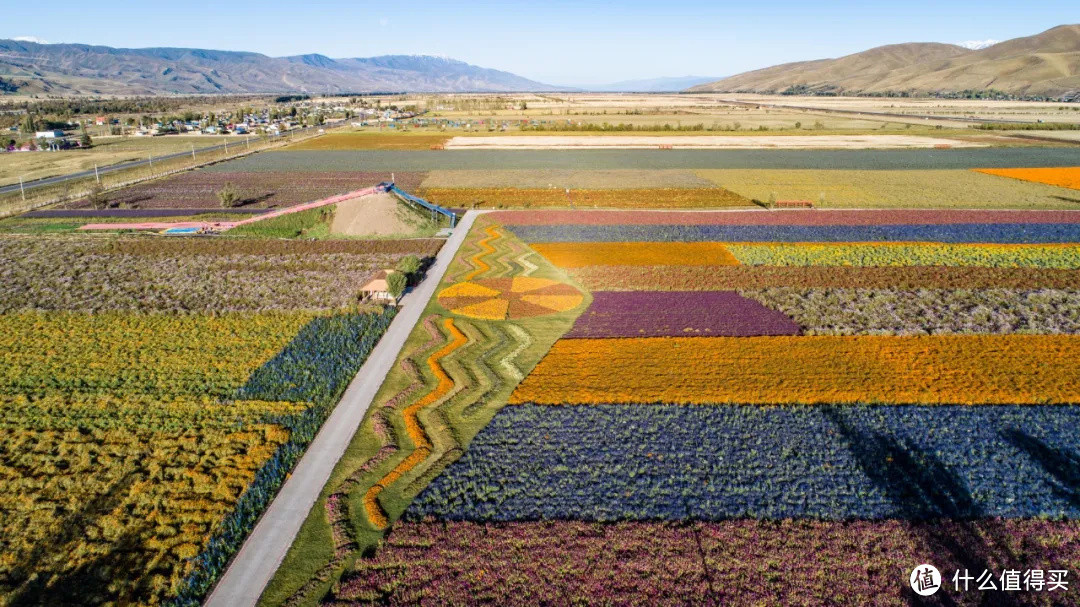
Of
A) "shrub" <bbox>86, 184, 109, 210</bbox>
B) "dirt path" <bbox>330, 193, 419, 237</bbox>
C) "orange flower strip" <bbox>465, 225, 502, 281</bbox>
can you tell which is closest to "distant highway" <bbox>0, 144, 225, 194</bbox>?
"shrub" <bbox>86, 184, 109, 210</bbox>

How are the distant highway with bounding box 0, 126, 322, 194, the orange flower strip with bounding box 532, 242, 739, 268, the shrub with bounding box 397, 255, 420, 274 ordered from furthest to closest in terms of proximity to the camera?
1. the distant highway with bounding box 0, 126, 322, 194
2. the orange flower strip with bounding box 532, 242, 739, 268
3. the shrub with bounding box 397, 255, 420, 274

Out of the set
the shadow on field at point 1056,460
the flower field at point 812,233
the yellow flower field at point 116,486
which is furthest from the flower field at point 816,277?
the yellow flower field at point 116,486

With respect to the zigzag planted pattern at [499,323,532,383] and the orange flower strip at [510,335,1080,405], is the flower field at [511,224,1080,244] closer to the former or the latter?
the zigzag planted pattern at [499,323,532,383]

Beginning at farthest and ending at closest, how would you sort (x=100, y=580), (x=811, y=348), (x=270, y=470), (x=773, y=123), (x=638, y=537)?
(x=773, y=123) < (x=811, y=348) < (x=270, y=470) < (x=638, y=537) < (x=100, y=580)

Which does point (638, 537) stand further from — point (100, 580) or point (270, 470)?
point (100, 580)

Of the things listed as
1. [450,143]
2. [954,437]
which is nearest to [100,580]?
[954,437]

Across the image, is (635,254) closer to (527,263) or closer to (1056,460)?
(527,263)
